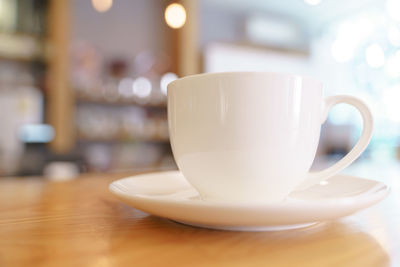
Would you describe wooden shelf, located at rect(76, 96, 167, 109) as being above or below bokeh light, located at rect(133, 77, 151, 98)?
below

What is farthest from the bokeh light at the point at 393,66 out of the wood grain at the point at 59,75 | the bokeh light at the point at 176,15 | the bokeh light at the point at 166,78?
the wood grain at the point at 59,75

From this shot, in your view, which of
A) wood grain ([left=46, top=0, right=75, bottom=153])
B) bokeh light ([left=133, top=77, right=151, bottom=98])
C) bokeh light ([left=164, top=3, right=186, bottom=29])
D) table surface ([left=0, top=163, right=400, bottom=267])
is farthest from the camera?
bokeh light ([left=133, top=77, right=151, bottom=98])

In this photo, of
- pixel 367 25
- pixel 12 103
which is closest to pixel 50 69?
pixel 12 103

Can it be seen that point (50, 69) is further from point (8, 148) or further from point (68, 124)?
point (8, 148)

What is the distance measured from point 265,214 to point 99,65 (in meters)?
2.79

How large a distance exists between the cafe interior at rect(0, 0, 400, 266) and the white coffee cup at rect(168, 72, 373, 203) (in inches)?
45.7

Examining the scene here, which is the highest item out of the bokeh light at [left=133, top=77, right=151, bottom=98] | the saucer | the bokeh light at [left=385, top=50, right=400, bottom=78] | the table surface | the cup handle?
the bokeh light at [left=385, top=50, right=400, bottom=78]

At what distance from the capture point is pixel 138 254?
0.22 m

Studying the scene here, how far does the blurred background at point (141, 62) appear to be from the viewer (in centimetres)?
243

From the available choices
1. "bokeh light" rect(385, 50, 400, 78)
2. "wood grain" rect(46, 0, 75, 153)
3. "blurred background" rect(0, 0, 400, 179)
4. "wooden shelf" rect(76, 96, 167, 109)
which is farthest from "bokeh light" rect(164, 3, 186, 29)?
"bokeh light" rect(385, 50, 400, 78)

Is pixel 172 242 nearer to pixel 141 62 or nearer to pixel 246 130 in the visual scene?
pixel 246 130

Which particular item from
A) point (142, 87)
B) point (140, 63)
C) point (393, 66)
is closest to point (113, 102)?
point (142, 87)

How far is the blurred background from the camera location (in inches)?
95.6

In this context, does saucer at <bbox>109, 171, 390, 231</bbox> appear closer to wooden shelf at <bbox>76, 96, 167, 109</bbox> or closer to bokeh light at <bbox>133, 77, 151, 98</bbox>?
wooden shelf at <bbox>76, 96, 167, 109</bbox>
